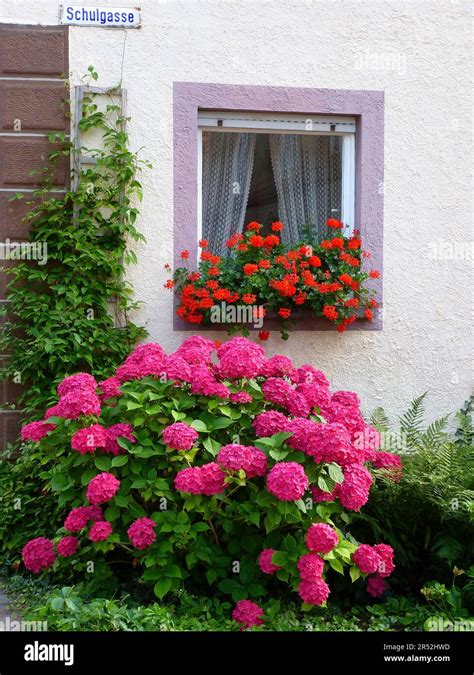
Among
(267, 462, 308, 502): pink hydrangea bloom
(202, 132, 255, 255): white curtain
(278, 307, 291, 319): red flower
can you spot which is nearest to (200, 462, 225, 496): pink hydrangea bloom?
(267, 462, 308, 502): pink hydrangea bloom

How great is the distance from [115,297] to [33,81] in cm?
156

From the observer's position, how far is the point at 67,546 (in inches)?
175

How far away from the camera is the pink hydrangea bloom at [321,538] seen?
13.4ft

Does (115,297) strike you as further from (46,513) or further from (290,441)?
(290,441)

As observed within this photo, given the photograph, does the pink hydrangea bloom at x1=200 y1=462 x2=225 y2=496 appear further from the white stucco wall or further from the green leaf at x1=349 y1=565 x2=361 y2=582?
the white stucco wall

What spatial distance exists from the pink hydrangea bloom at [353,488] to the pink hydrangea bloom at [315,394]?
0.37 meters

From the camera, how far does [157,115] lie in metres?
5.88

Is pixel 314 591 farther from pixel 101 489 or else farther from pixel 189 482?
pixel 101 489

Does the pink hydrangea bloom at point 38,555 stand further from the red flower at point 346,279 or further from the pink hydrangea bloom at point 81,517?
the red flower at point 346,279

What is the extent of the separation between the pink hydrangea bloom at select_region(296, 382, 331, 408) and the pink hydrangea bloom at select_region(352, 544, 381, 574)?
0.77 meters

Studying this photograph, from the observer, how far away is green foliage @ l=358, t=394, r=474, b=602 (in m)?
4.68
